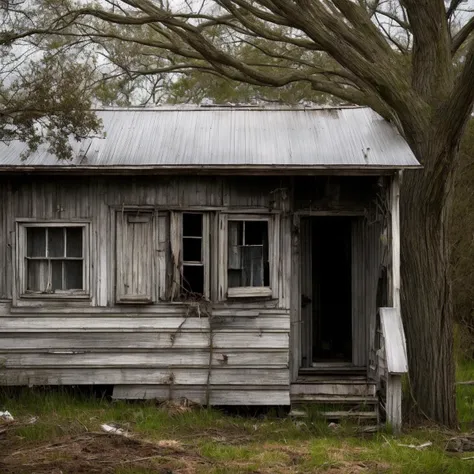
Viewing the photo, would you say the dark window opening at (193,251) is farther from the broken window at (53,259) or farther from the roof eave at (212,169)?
the broken window at (53,259)

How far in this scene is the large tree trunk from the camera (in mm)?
10484

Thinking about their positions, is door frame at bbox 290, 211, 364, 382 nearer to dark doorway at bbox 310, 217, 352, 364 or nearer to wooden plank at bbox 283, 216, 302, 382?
wooden plank at bbox 283, 216, 302, 382

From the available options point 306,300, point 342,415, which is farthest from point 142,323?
point 342,415

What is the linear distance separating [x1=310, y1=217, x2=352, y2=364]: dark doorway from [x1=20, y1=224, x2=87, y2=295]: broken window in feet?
14.0

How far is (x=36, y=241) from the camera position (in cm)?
1055

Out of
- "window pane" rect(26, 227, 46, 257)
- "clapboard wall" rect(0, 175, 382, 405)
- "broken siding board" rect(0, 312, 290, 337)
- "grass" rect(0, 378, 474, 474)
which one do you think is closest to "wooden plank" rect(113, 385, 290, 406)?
"clapboard wall" rect(0, 175, 382, 405)

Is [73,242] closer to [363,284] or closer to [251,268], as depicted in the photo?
[251,268]

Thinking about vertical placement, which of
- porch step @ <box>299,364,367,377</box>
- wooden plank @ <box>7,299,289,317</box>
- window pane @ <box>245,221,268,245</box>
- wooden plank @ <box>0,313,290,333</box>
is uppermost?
window pane @ <box>245,221,268,245</box>

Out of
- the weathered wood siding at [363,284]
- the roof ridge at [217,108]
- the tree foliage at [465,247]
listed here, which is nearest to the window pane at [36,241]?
the roof ridge at [217,108]

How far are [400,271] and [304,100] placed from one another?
10399 mm

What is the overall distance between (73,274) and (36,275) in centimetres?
51

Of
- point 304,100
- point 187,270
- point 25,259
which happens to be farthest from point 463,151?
point 25,259

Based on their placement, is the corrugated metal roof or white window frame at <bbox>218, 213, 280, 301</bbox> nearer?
the corrugated metal roof

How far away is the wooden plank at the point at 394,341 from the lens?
370 inches
